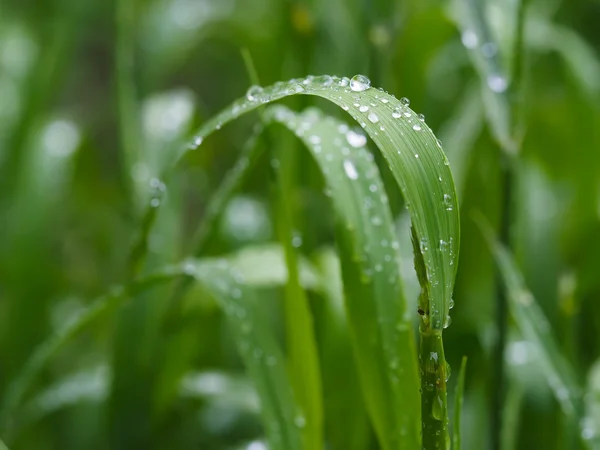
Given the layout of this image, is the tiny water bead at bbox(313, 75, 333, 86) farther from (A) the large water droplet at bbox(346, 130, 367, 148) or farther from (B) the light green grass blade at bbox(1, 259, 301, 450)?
(B) the light green grass blade at bbox(1, 259, 301, 450)

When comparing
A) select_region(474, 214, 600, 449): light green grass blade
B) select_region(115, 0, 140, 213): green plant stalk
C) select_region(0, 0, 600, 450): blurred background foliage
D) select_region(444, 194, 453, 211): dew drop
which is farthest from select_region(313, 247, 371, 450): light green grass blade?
select_region(444, 194, 453, 211): dew drop

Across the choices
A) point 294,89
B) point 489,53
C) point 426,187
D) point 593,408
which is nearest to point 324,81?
point 294,89

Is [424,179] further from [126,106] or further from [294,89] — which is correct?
[126,106]

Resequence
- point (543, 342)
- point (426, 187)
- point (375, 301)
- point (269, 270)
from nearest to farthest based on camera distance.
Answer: point (426, 187) < point (375, 301) < point (543, 342) < point (269, 270)

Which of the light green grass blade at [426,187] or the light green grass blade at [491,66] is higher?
the light green grass blade at [491,66]

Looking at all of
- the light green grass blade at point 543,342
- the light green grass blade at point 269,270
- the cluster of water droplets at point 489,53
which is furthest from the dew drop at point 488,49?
the light green grass blade at point 269,270

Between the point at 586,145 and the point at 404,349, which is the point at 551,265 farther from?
the point at 404,349

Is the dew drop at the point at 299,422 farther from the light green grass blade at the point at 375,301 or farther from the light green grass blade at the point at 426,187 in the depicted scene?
the light green grass blade at the point at 426,187
